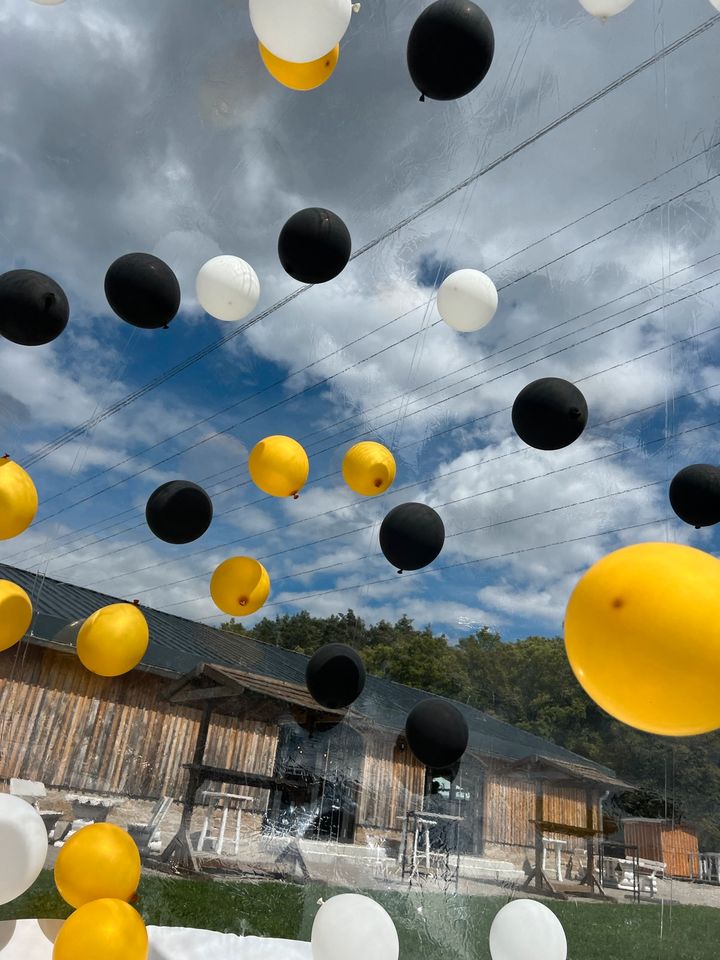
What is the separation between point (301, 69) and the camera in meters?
2.47

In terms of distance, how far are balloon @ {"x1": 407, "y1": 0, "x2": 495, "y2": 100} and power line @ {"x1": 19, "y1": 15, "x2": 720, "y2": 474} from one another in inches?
104

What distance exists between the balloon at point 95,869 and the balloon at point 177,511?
1.32m

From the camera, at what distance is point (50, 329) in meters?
2.63

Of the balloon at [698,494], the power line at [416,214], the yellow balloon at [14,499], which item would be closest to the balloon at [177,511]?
the yellow balloon at [14,499]

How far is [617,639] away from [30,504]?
2.25 metres

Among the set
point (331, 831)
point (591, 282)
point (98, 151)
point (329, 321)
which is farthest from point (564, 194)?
point (331, 831)

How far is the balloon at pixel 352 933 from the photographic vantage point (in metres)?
2.27

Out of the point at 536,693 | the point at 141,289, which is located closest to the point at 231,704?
the point at 536,693

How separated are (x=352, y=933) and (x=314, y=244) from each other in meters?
2.69

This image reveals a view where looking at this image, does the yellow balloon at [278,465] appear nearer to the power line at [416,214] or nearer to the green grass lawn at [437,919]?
the power line at [416,214]

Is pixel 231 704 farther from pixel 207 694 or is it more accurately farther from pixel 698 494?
pixel 698 494

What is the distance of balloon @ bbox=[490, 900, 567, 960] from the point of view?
2.51 metres

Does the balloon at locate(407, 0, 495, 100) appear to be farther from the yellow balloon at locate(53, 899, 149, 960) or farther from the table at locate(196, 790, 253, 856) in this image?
the table at locate(196, 790, 253, 856)

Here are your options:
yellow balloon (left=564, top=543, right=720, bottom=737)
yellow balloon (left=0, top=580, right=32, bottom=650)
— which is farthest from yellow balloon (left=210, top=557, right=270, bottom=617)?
yellow balloon (left=564, top=543, right=720, bottom=737)
